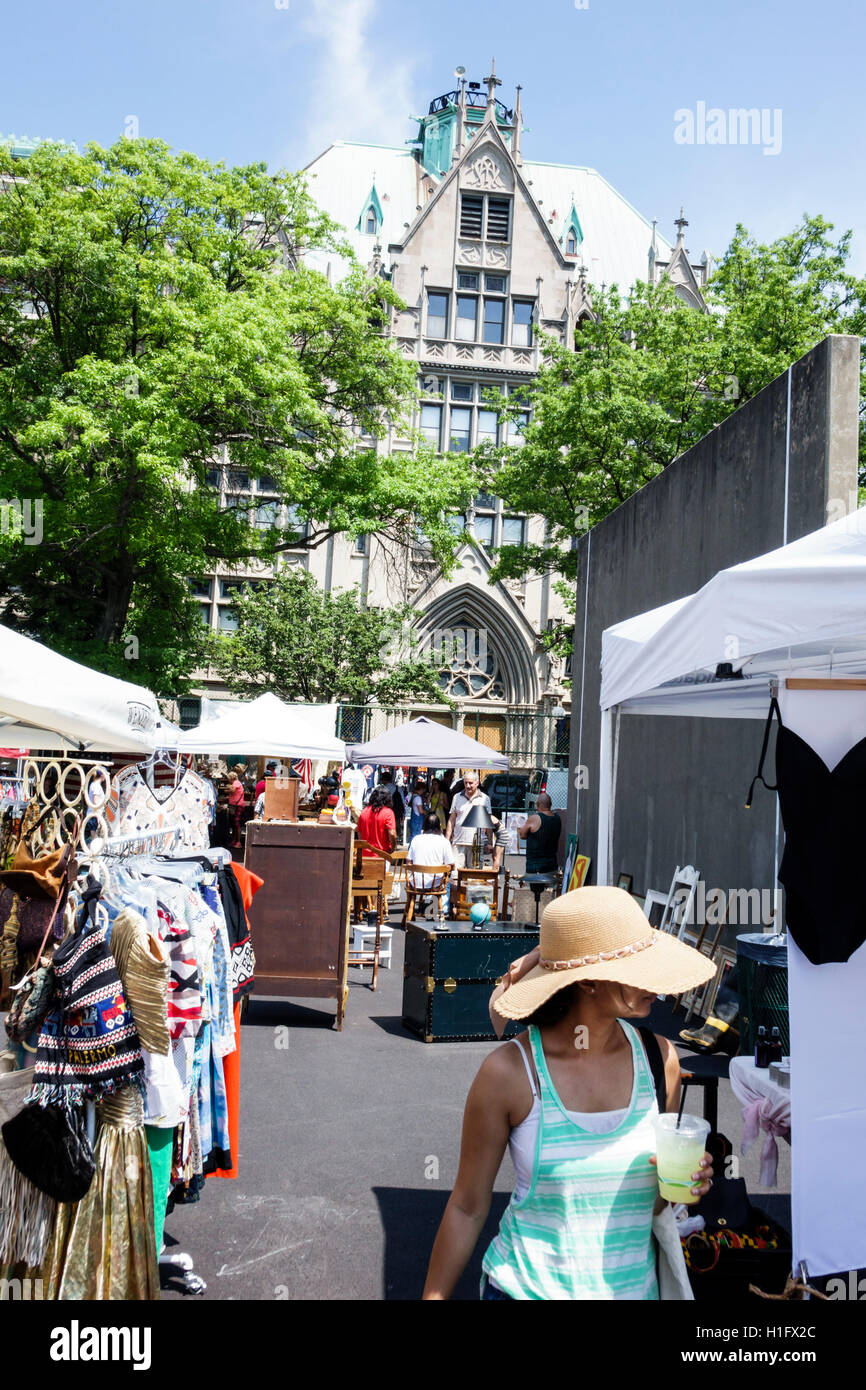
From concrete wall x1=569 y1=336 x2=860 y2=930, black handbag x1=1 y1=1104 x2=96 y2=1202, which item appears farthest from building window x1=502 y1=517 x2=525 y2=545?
black handbag x1=1 y1=1104 x2=96 y2=1202

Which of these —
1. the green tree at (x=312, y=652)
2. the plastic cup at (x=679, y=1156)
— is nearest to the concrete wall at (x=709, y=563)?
the plastic cup at (x=679, y=1156)

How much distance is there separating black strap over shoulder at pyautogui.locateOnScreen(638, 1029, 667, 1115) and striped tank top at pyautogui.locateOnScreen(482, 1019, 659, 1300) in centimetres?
16

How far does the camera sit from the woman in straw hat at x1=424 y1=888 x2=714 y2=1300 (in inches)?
92.4

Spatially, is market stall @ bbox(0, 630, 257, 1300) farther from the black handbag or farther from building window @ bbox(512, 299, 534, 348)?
building window @ bbox(512, 299, 534, 348)

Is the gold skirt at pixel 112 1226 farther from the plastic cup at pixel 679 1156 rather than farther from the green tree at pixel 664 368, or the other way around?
the green tree at pixel 664 368

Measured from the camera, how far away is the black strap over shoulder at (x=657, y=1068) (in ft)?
8.48

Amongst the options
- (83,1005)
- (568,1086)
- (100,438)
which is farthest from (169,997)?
(100,438)

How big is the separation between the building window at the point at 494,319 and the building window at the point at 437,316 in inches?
64.8

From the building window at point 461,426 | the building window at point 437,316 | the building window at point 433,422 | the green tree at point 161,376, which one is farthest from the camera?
the building window at point 437,316

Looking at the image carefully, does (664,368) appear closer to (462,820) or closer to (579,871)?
(462,820)

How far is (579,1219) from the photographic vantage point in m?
2.35

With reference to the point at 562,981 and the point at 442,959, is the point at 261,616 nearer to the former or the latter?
the point at 442,959

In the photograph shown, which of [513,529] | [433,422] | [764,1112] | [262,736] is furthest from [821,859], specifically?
[433,422]

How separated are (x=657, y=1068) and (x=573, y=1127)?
0.32 m
